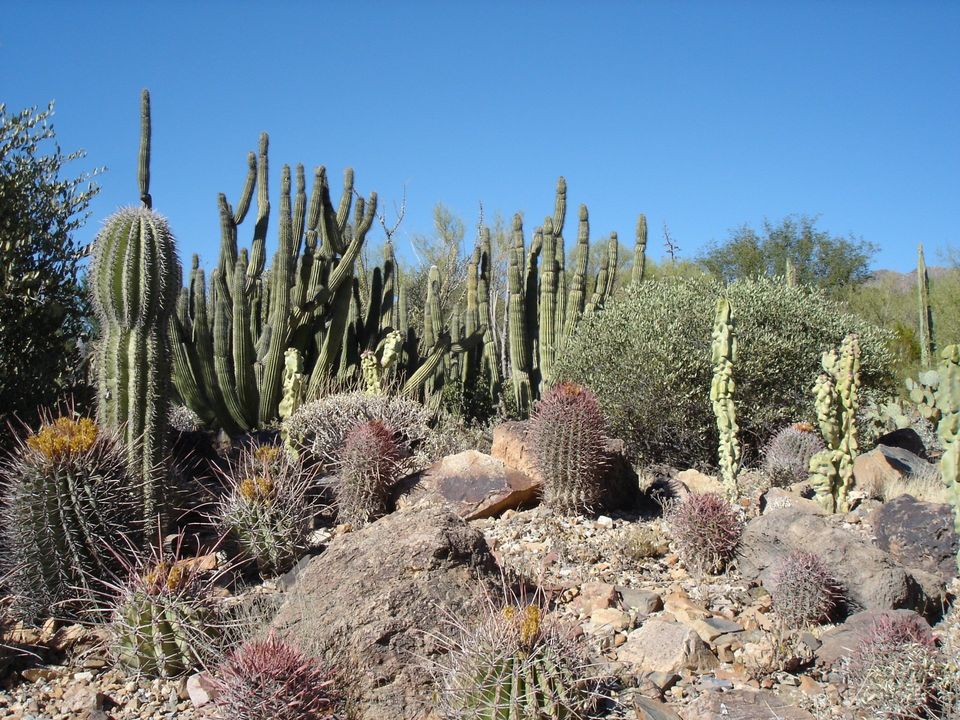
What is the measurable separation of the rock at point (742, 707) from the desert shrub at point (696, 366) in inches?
229

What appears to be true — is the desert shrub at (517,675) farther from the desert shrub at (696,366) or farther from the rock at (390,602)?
the desert shrub at (696,366)

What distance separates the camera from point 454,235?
36094mm

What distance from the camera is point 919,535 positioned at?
5680mm

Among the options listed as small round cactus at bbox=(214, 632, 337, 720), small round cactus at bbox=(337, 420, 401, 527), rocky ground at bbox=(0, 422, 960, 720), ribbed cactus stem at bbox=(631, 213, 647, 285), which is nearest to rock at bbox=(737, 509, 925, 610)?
rocky ground at bbox=(0, 422, 960, 720)

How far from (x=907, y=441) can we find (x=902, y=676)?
254 inches

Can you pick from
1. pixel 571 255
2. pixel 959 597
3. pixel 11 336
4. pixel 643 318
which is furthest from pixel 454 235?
pixel 959 597

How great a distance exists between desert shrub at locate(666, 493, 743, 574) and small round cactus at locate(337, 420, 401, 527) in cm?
231

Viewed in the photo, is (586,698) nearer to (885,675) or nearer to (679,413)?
(885,675)

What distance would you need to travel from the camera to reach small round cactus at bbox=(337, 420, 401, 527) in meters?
6.55

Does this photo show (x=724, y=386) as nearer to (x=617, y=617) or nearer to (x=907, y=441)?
(x=907, y=441)

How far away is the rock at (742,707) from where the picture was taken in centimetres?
357

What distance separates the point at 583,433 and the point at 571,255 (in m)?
32.8

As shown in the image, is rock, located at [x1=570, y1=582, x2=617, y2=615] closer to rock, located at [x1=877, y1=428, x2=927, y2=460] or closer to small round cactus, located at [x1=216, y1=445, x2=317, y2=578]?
small round cactus, located at [x1=216, y1=445, x2=317, y2=578]

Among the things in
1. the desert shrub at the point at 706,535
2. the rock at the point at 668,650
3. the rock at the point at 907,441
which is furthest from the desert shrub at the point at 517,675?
the rock at the point at 907,441
